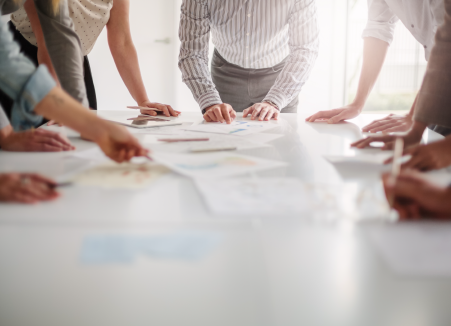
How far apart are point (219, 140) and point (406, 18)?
0.88 m

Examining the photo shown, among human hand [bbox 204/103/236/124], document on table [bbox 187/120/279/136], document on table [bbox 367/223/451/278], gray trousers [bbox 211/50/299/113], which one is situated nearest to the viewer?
document on table [bbox 367/223/451/278]

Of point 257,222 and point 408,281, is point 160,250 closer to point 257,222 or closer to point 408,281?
point 257,222

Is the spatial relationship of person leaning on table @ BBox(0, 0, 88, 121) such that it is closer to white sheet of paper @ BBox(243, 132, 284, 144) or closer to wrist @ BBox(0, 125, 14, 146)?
wrist @ BBox(0, 125, 14, 146)

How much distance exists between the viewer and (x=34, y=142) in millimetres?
849

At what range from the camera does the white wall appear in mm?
3600

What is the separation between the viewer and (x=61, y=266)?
0.43 meters

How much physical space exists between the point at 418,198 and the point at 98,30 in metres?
1.63

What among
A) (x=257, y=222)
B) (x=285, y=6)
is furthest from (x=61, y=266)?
(x=285, y=6)

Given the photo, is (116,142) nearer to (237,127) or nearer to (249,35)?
(237,127)

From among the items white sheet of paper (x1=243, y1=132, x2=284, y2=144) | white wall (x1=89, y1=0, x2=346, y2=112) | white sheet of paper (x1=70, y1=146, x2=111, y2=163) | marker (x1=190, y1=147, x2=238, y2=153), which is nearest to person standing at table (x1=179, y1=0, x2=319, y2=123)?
white sheet of paper (x1=243, y1=132, x2=284, y2=144)

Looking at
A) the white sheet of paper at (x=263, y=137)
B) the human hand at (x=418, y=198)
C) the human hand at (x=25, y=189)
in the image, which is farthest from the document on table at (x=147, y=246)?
the white sheet of paper at (x=263, y=137)

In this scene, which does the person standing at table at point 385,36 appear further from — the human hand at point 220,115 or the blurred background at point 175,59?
the blurred background at point 175,59

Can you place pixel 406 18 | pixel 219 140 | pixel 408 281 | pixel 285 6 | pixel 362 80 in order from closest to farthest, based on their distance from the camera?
pixel 408 281 → pixel 219 140 → pixel 406 18 → pixel 362 80 → pixel 285 6

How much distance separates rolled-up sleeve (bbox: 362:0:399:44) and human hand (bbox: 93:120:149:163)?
1236 millimetres
